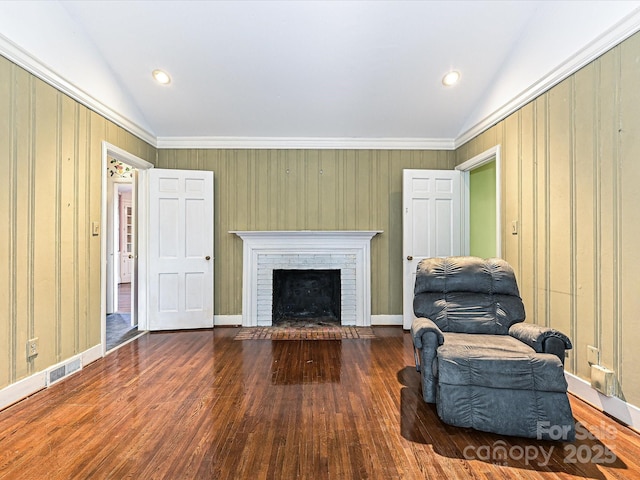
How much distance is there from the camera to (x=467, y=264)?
2.93 meters

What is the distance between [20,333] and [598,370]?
403 centimetres

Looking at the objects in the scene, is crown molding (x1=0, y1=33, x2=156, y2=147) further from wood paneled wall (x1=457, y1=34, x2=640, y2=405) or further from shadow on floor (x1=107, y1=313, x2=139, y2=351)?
wood paneled wall (x1=457, y1=34, x2=640, y2=405)

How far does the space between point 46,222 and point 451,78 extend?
156 inches

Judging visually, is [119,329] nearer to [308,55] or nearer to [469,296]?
[308,55]

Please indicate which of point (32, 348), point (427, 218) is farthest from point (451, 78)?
point (32, 348)

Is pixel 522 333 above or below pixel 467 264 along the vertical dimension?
below

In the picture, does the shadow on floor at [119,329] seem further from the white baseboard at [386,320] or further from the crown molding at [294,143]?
the white baseboard at [386,320]

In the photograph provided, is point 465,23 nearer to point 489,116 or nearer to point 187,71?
point 489,116

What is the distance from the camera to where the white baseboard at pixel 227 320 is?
4.70 m

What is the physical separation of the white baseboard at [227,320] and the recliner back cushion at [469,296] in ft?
8.70

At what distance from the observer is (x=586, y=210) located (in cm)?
251

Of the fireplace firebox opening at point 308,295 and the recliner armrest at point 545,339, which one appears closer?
the recliner armrest at point 545,339

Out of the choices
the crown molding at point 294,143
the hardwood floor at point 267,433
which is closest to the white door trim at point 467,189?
the crown molding at point 294,143

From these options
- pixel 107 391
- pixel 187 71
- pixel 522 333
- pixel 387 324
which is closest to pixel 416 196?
pixel 387 324
